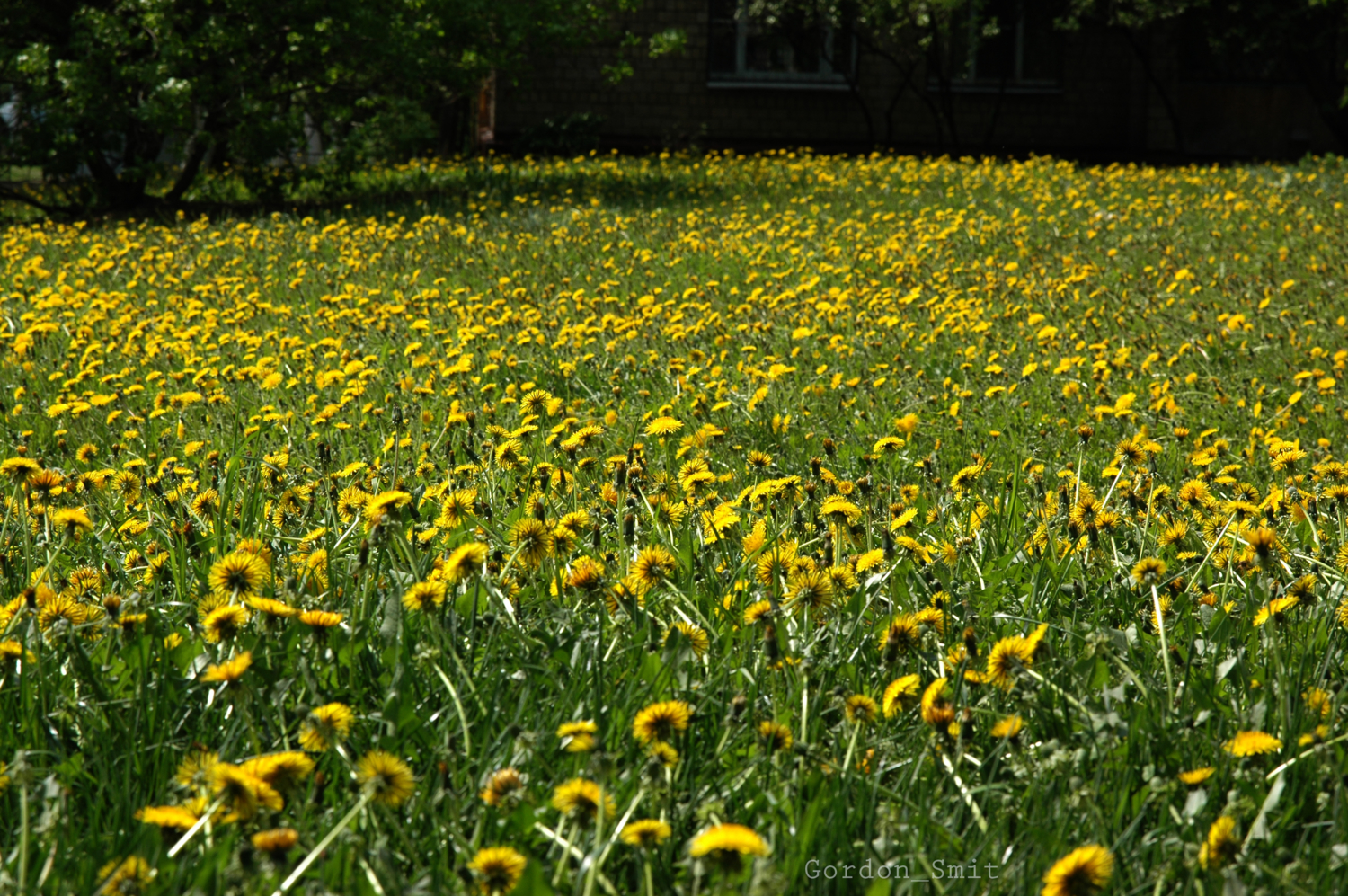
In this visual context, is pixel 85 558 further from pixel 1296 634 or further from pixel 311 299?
pixel 311 299

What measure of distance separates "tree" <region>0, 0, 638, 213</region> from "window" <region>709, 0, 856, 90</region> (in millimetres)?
6658

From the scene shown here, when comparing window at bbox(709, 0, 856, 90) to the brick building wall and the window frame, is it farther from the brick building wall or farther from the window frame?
the window frame

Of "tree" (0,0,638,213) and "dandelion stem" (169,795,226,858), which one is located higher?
"tree" (0,0,638,213)

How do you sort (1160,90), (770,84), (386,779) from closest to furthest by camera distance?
(386,779)
(1160,90)
(770,84)

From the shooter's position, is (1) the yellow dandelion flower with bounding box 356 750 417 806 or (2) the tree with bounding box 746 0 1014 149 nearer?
(1) the yellow dandelion flower with bounding box 356 750 417 806

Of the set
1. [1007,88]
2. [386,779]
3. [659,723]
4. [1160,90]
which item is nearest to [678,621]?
[659,723]

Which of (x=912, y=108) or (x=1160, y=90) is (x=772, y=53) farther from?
(x=1160, y=90)

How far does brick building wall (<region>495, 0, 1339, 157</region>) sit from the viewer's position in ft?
60.4

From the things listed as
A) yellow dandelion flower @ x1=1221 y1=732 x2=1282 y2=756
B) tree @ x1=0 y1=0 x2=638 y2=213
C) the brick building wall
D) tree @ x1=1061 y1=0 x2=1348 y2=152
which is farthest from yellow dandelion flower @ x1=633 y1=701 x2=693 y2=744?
the brick building wall

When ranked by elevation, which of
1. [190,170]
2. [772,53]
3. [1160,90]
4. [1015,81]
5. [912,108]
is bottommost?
[190,170]

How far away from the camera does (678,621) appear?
2.13 metres

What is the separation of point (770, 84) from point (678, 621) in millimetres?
17731

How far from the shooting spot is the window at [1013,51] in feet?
60.4

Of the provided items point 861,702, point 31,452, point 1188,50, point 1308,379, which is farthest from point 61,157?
point 1188,50
